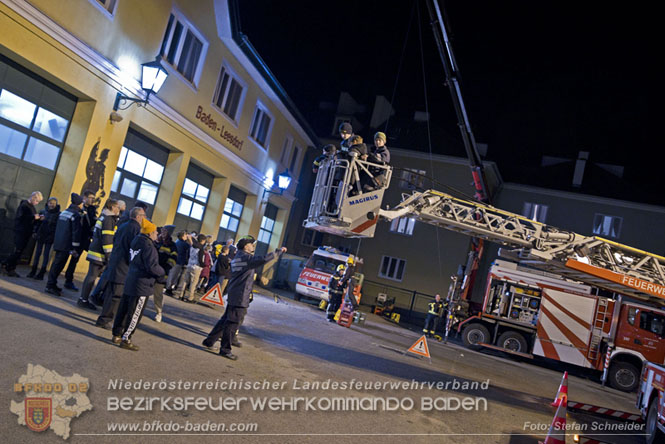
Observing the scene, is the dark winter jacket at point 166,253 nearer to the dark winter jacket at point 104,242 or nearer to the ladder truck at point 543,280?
the dark winter jacket at point 104,242

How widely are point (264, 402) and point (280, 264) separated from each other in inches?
804

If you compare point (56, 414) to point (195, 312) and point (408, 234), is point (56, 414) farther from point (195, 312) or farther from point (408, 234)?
point (408, 234)

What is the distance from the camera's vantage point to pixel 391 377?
27.5ft

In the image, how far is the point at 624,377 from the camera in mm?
16109

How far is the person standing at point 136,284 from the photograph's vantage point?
6.25 metres

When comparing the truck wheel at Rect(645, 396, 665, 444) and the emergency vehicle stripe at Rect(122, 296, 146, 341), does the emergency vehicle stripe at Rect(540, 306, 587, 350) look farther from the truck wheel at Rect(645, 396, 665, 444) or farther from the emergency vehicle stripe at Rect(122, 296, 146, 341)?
the emergency vehicle stripe at Rect(122, 296, 146, 341)

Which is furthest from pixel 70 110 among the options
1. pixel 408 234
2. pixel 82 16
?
pixel 408 234

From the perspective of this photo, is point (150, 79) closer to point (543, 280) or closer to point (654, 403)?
point (654, 403)

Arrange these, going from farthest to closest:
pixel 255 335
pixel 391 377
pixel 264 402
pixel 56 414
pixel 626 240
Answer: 1. pixel 626 240
2. pixel 255 335
3. pixel 391 377
4. pixel 264 402
5. pixel 56 414

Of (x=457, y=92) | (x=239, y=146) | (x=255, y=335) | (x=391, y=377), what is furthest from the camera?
(x=239, y=146)

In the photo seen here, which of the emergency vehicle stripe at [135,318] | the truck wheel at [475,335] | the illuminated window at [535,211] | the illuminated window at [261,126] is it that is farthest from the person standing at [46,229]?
the illuminated window at [535,211]

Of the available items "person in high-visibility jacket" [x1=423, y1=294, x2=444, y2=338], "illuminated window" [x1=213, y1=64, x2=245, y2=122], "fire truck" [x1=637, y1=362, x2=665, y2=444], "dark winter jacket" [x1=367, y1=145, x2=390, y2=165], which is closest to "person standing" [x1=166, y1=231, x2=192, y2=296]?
"dark winter jacket" [x1=367, y1=145, x2=390, y2=165]

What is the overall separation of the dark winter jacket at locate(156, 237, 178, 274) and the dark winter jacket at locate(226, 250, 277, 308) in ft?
8.17

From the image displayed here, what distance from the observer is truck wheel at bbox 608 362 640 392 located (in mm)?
16016
